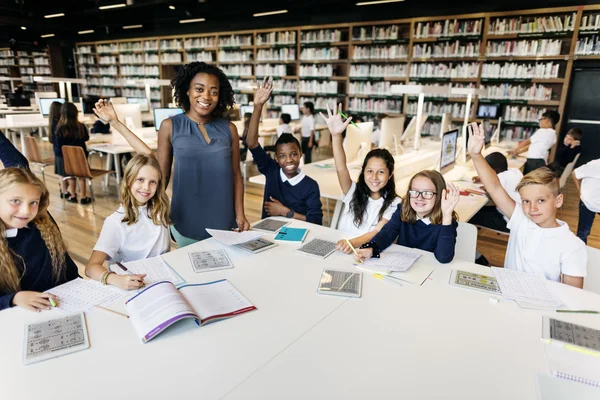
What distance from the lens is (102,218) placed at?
4051mm

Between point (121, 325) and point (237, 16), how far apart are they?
30.4ft

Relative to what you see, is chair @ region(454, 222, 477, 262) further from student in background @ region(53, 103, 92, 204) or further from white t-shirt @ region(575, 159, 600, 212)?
student in background @ region(53, 103, 92, 204)

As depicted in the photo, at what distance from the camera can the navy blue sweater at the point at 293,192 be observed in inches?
93.7

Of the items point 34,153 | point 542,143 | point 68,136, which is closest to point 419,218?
point 542,143

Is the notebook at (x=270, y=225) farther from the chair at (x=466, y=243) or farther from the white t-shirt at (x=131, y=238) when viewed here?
the chair at (x=466, y=243)

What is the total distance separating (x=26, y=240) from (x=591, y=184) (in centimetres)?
365

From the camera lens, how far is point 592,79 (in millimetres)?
6270

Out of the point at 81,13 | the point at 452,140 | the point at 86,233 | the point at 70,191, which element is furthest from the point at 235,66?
the point at 452,140

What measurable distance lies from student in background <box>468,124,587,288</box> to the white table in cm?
21

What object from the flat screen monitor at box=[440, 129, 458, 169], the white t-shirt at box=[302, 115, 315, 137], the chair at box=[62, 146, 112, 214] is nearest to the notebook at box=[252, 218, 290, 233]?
the flat screen monitor at box=[440, 129, 458, 169]

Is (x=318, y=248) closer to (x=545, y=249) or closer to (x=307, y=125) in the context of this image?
(x=545, y=249)

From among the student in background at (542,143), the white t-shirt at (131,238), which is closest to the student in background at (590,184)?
the student in background at (542,143)

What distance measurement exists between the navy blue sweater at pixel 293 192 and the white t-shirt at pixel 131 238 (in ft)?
2.59

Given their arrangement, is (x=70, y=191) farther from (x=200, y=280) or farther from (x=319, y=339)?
(x=319, y=339)
